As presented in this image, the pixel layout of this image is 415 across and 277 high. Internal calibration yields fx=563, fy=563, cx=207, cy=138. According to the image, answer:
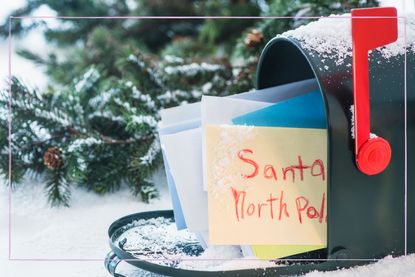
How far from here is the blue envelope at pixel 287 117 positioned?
0.46 m

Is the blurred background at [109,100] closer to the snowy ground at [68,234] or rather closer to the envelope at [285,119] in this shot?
the snowy ground at [68,234]

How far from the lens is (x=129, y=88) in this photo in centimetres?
73

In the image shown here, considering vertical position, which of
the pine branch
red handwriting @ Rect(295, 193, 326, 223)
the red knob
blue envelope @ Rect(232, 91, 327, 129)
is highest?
blue envelope @ Rect(232, 91, 327, 129)

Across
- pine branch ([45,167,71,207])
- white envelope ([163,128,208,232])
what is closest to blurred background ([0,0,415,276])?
pine branch ([45,167,71,207])

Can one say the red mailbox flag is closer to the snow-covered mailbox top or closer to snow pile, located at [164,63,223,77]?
the snow-covered mailbox top

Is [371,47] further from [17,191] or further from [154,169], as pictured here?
[17,191]

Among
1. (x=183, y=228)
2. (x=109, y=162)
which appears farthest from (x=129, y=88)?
(x=183, y=228)

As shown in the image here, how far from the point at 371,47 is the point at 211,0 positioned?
2.30 feet

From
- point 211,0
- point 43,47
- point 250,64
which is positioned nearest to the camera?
point 250,64

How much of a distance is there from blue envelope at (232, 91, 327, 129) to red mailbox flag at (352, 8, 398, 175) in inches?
2.1

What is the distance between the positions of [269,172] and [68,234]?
0.25m

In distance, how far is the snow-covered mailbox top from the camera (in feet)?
1.37

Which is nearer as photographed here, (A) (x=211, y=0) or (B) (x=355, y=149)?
(B) (x=355, y=149)

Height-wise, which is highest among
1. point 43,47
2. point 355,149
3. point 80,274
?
point 43,47
